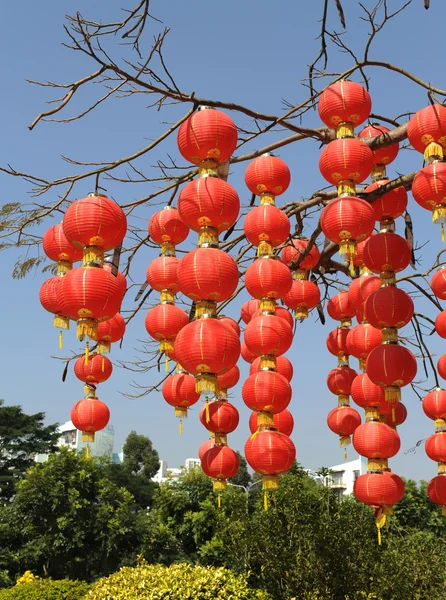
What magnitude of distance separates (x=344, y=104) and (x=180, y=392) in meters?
2.36

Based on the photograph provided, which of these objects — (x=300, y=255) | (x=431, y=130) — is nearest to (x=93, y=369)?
(x=300, y=255)

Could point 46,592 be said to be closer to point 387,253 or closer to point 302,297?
point 302,297

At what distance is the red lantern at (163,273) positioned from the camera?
477cm

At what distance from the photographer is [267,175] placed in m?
4.54

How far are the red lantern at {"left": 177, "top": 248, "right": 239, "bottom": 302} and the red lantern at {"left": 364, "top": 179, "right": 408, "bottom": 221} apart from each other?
1498 millimetres

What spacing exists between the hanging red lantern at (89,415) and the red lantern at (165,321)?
809 mm

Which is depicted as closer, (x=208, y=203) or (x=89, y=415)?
(x=208, y=203)

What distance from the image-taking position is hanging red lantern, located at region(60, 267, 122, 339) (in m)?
3.71

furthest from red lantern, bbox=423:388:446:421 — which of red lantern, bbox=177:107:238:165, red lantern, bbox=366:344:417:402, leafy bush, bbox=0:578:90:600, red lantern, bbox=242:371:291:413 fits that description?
leafy bush, bbox=0:578:90:600

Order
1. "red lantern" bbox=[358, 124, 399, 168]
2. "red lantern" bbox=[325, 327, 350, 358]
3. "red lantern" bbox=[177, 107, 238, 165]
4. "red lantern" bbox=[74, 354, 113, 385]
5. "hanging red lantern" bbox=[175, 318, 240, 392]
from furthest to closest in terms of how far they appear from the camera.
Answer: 1. "red lantern" bbox=[325, 327, 350, 358]
2. "red lantern" bbox=[74, 354, 113, 385]
3. "red lantern" bbox=[358, 124, 399, 168]
4. "red lantern" bbox=[177, 107, 238, 165]
5. "hanging red lantern" bbox=[175, 318, 240, 392]

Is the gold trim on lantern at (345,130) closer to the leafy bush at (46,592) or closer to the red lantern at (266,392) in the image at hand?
the red lantern at (266,392)

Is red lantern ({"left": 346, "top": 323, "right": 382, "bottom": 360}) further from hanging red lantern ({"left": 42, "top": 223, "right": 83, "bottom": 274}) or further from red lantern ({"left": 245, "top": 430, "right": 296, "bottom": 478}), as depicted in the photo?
hanging red lantern ({"left": 42, "top": 223, "right": 83, "bottom": 274})

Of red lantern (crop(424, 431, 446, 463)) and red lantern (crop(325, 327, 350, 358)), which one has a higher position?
red lantern (crop(325, 327, 350, 358))

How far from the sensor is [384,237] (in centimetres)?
437
